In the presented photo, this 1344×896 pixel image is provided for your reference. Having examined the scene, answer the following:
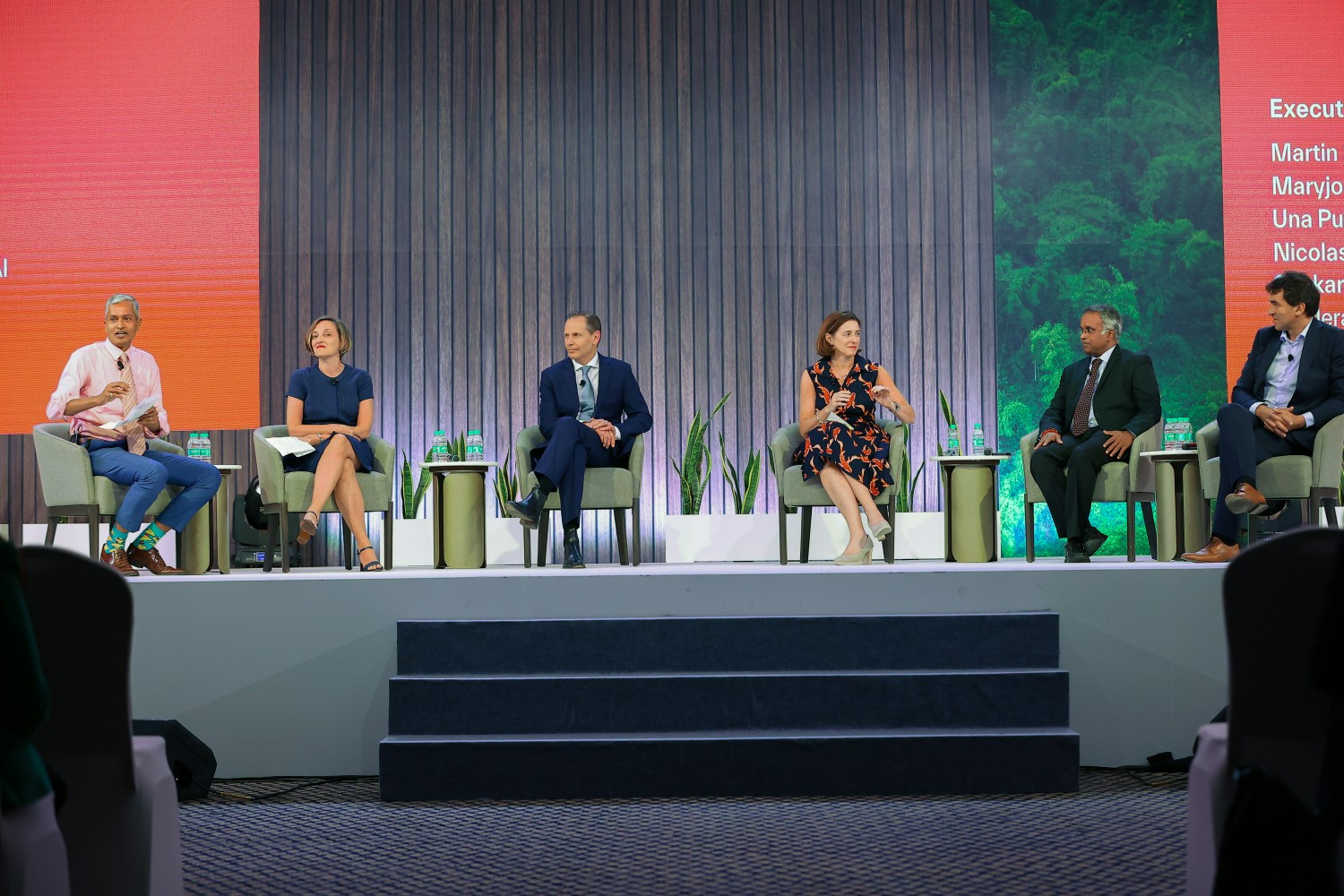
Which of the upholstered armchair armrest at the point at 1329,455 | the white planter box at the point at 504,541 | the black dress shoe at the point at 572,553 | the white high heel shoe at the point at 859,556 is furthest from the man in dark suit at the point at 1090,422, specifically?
the white planter box at the point at 504,541

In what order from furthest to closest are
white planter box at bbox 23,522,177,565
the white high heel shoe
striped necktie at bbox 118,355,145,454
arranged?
white planter box at bbox 23,522,177,565
the white high heel shoe
striped necktie at bbox 118,355,145,454

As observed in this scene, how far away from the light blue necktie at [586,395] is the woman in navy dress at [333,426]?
2.94 feet

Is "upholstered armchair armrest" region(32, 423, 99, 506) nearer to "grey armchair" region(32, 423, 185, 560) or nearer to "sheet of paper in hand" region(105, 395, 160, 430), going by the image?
"grey armchair" region(32, 423, 185, 560)

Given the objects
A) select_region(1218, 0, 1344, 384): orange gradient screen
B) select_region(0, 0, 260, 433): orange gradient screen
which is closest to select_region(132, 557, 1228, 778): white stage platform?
select_region(0, 0, 260, 433): orange gradient screen

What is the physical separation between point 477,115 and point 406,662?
12.9 feet

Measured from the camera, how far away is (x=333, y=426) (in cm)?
509

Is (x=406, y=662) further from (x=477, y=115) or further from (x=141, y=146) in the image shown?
(x=141, y=146)

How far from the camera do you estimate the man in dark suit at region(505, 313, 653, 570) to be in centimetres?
495

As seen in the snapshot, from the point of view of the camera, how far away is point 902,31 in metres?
6.80

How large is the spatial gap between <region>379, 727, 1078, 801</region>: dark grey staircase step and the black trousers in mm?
1632

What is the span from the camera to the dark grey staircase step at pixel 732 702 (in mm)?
3578

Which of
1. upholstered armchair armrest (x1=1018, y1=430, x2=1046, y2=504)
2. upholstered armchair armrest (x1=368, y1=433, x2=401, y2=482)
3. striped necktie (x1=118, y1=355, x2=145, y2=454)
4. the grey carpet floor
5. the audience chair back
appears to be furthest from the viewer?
upholstered armchair armrest (x1=368, y1=433, x2=401, y2=482)

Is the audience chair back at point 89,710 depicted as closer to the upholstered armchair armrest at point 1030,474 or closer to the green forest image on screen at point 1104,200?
the upholstered armchair armrest at point 1030,474

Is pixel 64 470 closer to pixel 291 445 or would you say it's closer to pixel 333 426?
pixel 291 445
